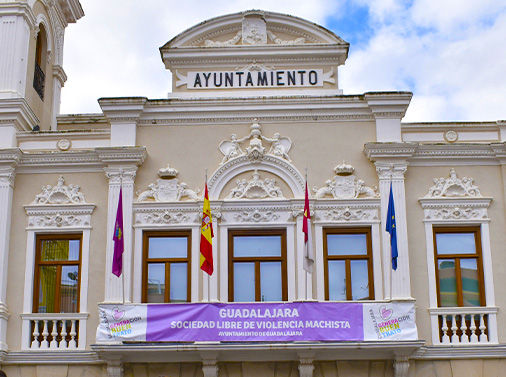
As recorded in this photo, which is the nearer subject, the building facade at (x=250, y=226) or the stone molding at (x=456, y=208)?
the building facade at (x=250, y=226)

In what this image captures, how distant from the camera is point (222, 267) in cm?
1838

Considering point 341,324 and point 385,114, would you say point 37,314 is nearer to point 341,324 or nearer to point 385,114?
point 341,324

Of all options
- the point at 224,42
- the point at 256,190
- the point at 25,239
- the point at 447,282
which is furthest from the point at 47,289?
the point at 447,282

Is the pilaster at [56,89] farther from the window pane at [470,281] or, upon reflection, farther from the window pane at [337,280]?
the window pane at [470,281]

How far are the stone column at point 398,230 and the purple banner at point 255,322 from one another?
1.13 meters

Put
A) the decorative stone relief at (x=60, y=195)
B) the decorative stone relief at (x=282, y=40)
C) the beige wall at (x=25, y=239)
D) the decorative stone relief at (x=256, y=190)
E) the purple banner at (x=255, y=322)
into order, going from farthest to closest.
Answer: the decorative stone relief at (x=282, y=40)
the decorative stone relief at (x=60, y=195)
the decorative stone relief at (x=256, y=190)
the beige wall at (x=25, y=239)
the purple banner at (x=255, y=322)

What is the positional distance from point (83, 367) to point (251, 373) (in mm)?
3563

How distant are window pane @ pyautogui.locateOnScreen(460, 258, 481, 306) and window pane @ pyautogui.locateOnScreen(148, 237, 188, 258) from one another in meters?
6.13

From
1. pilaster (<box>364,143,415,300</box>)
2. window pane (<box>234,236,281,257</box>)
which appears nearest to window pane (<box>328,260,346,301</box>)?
pilaster (<box>364,143,415,300</box>)

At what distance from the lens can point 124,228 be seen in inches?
730

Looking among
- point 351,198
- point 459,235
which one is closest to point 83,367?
point 351,198

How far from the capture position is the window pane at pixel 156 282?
60.5 ft

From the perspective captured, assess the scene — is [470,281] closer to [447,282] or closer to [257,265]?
[447,282]

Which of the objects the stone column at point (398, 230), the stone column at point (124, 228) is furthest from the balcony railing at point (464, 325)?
the stone column at point (124, 228)
